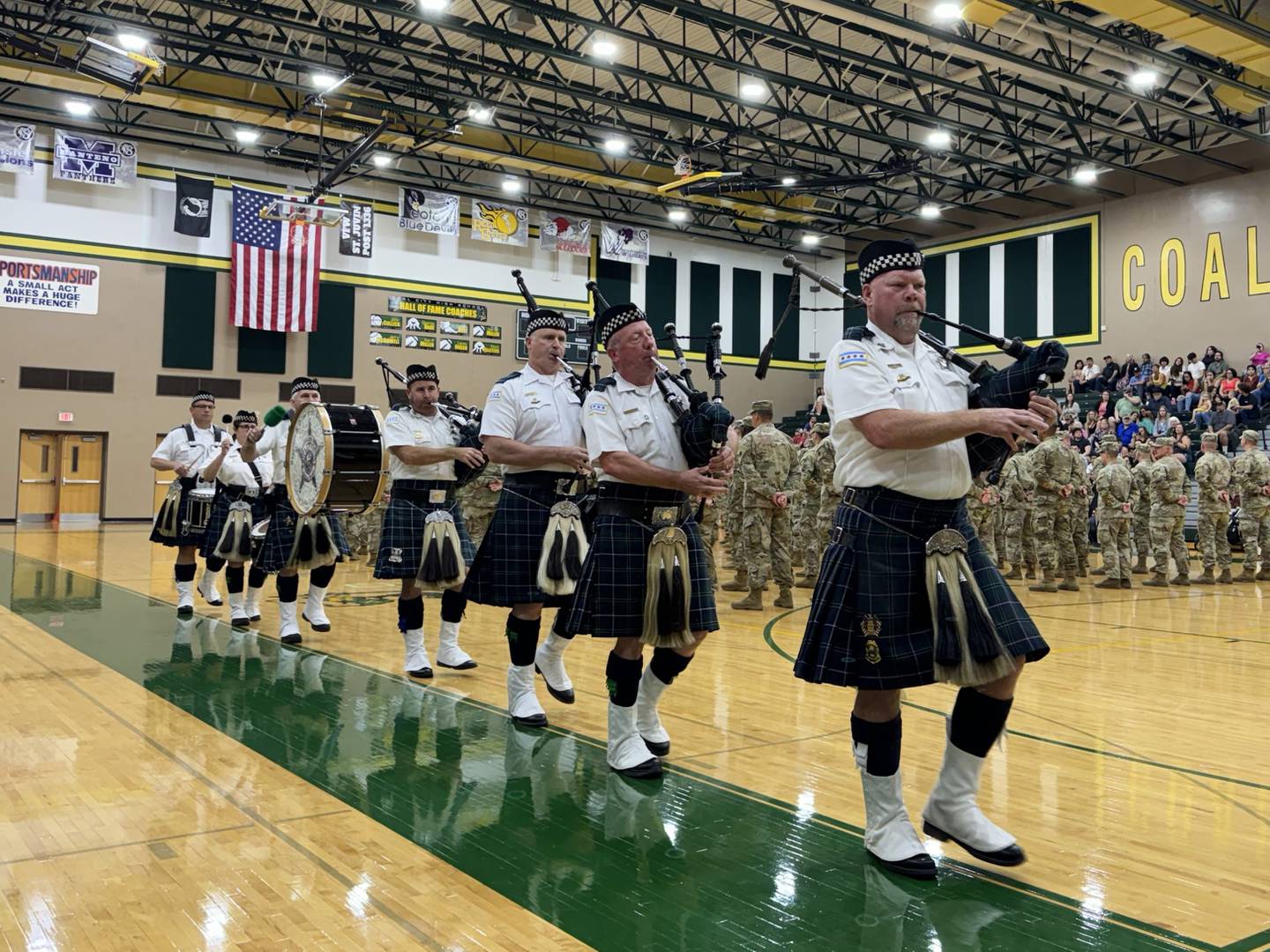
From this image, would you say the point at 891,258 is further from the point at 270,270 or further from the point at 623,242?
the point at 623,242

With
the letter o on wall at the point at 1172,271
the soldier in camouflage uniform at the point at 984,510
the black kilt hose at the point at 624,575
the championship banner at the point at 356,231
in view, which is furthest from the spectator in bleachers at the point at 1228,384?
the black kilt hose at the point at 624,575

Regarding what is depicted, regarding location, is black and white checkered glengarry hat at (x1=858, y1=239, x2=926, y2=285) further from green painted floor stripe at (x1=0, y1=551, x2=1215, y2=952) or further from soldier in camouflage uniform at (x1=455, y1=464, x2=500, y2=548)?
soldier in camouflage uniform at (x1=455, y1=464, x2=500, y2=548)

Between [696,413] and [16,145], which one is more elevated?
[16,145]

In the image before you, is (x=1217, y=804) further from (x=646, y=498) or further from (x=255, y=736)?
(x=255, y=736)

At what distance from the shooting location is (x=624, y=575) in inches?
137

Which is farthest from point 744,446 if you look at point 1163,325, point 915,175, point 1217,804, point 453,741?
point 1163,325

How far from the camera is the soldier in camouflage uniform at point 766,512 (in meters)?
8.66

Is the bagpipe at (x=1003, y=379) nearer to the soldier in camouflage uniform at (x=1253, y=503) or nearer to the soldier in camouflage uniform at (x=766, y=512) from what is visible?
the soldier in camouflage uniform at (x=766, y=512)

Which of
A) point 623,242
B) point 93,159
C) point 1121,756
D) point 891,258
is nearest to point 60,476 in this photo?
point 93,159

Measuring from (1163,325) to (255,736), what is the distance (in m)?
19.4

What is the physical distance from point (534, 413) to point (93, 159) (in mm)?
16526

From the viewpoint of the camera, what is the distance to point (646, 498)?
11.6 ft

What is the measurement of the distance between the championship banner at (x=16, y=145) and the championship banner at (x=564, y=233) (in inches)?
361

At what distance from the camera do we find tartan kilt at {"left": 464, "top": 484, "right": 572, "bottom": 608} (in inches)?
167
